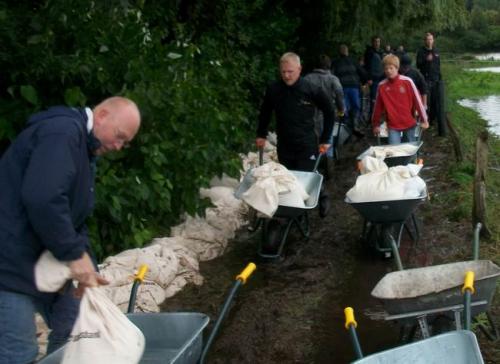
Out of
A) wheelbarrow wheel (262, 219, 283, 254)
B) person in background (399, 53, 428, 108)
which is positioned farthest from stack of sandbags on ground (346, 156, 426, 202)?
person in background (399, 53, 428, 108)

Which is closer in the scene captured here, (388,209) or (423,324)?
(423,324)

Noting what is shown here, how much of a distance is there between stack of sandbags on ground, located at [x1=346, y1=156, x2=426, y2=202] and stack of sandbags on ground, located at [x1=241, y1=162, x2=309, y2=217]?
553 mm

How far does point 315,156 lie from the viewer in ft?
23.5

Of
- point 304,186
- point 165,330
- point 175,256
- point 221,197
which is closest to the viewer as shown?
point 165,330

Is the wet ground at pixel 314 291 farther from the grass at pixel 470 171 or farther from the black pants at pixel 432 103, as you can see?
the black pants at pixel 432 103

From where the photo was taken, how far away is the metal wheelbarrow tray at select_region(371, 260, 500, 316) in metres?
3.83

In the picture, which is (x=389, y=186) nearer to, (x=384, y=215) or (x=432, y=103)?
(x=384, y=215)

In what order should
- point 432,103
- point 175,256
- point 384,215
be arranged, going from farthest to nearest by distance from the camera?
point 432,103 < point 175,256 < point 384,215

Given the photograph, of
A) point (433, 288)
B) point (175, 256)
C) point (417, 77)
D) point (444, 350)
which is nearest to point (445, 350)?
point (444, 350)

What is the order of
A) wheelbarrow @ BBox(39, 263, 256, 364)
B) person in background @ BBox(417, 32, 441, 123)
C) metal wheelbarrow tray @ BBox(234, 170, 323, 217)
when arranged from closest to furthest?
wheelbarrow @ BBox(39, 263, 256, 364) < metal wheelbarrow tray @ BBox(234, 170, 323, 217) < person in background @ BBox(417, 32, 441, 123)

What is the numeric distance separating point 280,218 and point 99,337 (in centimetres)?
380

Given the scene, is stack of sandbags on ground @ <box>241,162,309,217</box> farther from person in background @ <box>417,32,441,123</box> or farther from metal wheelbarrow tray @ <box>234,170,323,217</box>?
person in background @ <box>417,32,441,123</box>

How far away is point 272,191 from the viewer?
20.1 feet

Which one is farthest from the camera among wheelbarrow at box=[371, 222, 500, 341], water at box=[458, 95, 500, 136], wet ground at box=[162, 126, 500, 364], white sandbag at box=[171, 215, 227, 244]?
water at box=[458, 95, 500, 136]
